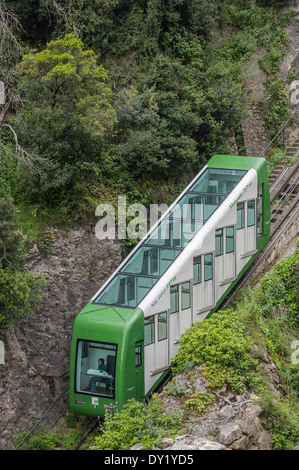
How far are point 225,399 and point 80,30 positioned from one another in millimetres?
15347

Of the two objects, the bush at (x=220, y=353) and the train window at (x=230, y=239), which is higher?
the train window at (x=230, y=239)

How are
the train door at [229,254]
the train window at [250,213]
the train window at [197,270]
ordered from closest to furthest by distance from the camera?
1. the train window at [197,270]
2. the train door at [229,254]
3. the train window at [250,213]

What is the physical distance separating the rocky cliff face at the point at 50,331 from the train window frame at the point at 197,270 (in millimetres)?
3430

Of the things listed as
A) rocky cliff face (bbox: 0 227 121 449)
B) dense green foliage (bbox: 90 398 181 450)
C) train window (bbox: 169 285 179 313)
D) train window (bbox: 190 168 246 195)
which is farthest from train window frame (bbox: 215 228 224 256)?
dense green foliage (bbox: 90 398 181 450)

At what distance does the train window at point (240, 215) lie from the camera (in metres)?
21.5

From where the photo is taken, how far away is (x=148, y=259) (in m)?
19.6

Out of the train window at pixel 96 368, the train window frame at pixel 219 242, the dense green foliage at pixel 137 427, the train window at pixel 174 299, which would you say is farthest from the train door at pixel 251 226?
the dense green foliage at pixel 137 427

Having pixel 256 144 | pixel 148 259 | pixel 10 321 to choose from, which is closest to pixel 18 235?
pixel 10 321

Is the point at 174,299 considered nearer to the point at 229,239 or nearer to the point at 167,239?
the point at 167,239

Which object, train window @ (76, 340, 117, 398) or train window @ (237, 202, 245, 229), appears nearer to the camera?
train window @ (76, 340, 117, 398)

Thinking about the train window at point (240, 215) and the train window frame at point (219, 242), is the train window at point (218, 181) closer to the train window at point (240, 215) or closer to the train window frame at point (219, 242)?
the train window at point (240, 215)

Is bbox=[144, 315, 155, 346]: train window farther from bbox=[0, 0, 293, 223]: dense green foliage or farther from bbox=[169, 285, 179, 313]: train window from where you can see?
bbox=[0, 0, 293, 223]: dense green foliage

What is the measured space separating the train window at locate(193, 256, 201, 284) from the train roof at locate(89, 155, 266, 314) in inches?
21.5

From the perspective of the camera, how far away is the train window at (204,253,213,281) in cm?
2009
